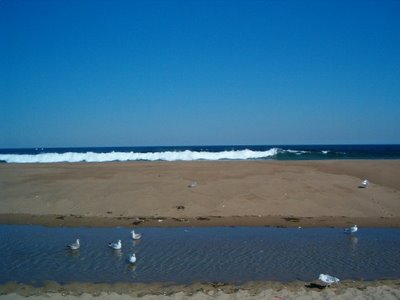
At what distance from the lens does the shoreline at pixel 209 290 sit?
7.38 m

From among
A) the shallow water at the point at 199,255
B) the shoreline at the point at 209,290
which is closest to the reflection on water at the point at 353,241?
the shallow water at the point at 199,255

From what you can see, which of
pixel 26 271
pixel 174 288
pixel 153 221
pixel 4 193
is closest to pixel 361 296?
pixel 174 288

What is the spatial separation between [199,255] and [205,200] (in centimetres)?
628

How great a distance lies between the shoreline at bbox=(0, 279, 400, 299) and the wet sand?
18.8 ft

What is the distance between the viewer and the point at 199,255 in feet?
33.5

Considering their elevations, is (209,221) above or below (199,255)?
above

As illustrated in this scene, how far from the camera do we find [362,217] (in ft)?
47.9

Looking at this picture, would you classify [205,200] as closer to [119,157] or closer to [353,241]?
[353,241]

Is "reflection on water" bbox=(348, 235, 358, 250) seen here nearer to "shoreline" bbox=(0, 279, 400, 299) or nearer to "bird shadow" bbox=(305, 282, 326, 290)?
"shoreline" bbox=(0, 279, 400, 299)

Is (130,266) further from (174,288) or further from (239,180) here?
(239,180)

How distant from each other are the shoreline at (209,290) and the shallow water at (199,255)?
37cm

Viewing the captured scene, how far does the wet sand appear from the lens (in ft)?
47.3

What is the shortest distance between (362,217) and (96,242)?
943 centimetres

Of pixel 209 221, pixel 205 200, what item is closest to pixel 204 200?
pixel 205 200
